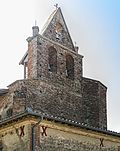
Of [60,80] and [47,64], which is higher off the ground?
[47,64]

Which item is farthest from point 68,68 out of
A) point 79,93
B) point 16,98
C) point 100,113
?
point 16,98

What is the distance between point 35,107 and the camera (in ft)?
89.3

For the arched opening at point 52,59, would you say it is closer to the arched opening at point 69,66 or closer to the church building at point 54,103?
the church building at point 54,103

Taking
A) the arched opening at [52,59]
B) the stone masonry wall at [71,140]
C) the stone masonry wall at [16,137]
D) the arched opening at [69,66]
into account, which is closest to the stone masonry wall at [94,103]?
the arched opening at [69,66]

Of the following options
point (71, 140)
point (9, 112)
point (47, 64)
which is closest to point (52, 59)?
point (47, 64)

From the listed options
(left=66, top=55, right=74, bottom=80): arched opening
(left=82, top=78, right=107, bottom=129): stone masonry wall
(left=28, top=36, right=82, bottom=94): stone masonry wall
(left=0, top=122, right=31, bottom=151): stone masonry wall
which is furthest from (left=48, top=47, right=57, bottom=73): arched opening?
(left=0, top=122, right=31, bottom=151): stone masonry wall

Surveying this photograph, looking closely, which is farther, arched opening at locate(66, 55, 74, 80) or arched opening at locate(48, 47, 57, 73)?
arched opening at locate(66, 55, 74, 80)

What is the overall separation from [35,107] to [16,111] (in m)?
1.39

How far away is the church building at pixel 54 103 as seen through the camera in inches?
879

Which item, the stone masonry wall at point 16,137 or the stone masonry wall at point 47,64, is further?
the stone masonry wall at point 47,64

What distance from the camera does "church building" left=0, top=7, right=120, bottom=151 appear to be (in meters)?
22.3

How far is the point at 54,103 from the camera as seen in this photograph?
28.6 m

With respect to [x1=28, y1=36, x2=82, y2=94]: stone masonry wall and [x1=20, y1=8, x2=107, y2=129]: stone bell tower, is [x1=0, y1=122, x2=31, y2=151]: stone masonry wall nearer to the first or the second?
[x1=20, y1=8, x2=107, y2=129]: stone bell tower

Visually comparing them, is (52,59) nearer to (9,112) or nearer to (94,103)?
(94,103)
